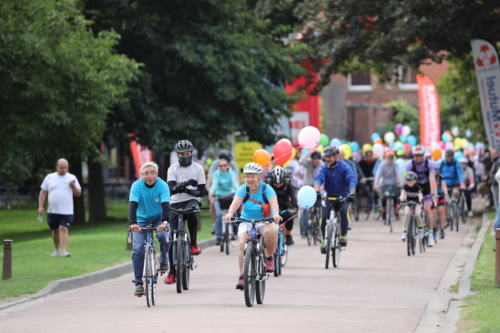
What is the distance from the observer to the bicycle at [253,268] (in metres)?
10.4

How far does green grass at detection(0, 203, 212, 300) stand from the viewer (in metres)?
13.2

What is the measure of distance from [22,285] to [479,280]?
20.1 feet

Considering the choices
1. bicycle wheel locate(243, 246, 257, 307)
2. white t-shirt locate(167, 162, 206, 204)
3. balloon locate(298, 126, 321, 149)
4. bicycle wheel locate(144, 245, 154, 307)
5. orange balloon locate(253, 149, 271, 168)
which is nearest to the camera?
bicycle wheel locate(243, 246, 257, 307)

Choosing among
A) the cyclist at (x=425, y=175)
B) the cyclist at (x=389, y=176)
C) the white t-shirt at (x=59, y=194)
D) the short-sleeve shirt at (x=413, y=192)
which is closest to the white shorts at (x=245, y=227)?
the short-sleeve shirt at (x=413, y=192)

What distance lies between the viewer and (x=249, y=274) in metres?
10.5

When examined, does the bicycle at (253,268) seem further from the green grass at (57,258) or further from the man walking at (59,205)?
the man walking at (59,205)

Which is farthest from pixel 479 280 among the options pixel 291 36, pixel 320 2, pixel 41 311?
pixel 291 36

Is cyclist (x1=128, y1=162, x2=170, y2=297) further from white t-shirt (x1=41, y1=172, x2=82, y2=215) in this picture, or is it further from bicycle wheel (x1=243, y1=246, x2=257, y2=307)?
white t-shirt (x1=41, y1=172, x2=82, y2=215)

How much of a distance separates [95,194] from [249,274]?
71.4ft

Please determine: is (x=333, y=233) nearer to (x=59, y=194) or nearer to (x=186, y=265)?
(x=186, y=265)

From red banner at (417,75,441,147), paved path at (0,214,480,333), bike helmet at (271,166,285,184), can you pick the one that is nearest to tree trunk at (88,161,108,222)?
red banner at (417,75,441,147)

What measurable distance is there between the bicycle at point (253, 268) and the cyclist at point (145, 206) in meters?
0.93

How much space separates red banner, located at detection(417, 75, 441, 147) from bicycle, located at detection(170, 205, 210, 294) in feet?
73.1

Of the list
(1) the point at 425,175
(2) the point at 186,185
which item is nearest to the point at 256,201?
(2) the point at 186,185
